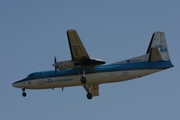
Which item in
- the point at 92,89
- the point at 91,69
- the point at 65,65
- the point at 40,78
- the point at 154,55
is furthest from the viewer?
the point at 92,89

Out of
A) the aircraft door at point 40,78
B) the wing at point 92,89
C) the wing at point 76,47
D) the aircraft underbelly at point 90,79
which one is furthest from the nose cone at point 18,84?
the wing at point 76,47

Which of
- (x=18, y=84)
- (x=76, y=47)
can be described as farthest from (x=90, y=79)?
(x=18, y=84)

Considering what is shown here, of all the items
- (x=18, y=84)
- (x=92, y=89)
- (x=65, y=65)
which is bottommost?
(x=92, y=89)

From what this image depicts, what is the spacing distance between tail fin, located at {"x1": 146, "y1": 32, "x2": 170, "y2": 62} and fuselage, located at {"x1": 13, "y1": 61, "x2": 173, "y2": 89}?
0.59 metres

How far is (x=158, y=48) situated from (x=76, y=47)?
8.64 metres

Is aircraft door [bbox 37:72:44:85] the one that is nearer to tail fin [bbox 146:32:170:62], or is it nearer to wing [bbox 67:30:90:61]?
wing [bbox 67:30:90:61]

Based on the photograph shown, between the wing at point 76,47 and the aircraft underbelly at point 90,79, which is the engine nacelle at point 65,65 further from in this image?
the aircraft underbelly at point 90,79

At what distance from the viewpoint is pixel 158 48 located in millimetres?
53625

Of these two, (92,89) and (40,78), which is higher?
(40,78)

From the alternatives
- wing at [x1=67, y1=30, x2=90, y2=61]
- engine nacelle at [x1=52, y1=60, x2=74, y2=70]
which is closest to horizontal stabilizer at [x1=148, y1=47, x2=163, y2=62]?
wing at [x1=67, y1=30, x2=90, y2=61]

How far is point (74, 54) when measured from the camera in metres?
51.3

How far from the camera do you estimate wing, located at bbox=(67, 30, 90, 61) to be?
4919 cm

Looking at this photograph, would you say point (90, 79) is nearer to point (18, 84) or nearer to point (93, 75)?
point (93, 75)

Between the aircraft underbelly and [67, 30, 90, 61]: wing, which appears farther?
the aircraft underbelly
